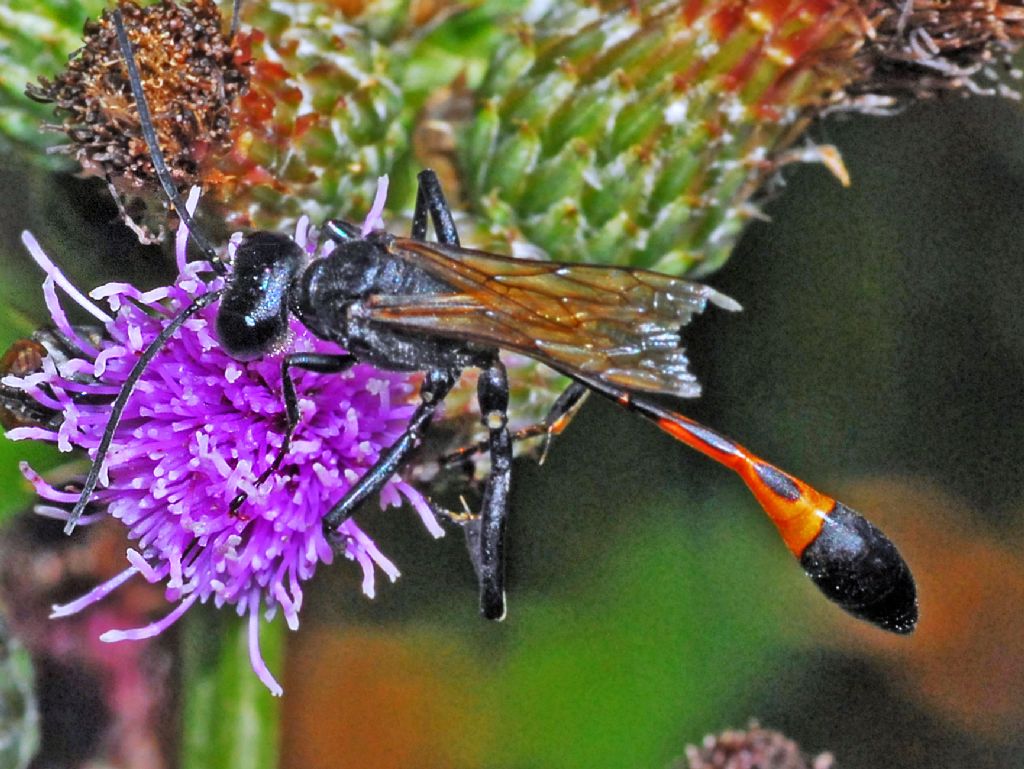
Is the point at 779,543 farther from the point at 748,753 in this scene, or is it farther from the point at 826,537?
the point at 826,537

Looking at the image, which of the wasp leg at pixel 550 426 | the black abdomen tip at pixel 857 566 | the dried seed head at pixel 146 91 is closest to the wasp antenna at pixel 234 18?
the dried seed head at pixel 146 91

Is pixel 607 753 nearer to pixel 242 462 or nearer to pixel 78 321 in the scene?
pixel 242 462

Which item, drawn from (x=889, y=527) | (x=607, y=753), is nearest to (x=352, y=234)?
(x=607, y=753)

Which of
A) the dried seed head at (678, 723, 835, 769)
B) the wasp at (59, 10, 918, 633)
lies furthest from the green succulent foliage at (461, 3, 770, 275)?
the dried seed head at (678, 723, 835, 769)

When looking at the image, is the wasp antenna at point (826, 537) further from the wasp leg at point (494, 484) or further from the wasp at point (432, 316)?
the wasp leg at point (494, 484)

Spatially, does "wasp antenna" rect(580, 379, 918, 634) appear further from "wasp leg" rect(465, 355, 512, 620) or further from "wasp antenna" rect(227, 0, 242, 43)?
"wasp antenna" rect(227, 0, 242, 43)
